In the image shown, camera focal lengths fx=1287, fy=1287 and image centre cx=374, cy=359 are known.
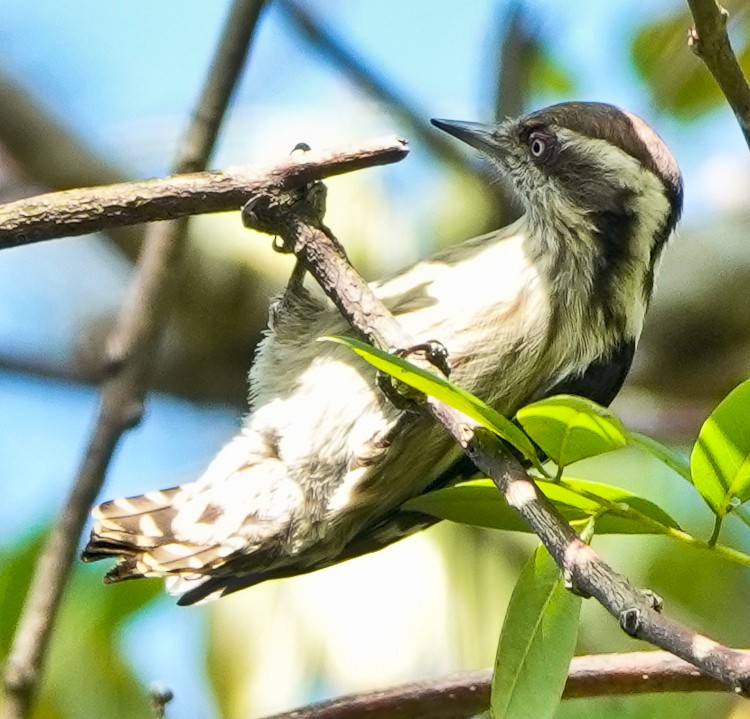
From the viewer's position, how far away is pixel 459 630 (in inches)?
170

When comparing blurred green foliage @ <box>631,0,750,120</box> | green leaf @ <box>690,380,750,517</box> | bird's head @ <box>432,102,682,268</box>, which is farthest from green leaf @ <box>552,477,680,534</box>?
blurred green foliage @ <box>631,0,750,120</box>

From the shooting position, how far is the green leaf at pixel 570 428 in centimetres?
195

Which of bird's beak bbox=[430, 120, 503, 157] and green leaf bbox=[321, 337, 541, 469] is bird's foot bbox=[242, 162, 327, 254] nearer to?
green leaf bbox=[321, 337, 541, 469]

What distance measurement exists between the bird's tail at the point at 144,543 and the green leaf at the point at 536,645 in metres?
1.25

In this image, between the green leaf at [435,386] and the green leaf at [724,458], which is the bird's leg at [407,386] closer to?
the green leaf at [435,386]

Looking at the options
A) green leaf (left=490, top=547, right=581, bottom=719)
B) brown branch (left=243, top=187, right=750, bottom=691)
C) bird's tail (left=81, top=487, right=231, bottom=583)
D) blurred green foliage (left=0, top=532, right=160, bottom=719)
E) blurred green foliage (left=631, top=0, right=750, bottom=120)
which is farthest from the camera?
blurred green foliage (left=631, top=0, right=750, bottom=120)

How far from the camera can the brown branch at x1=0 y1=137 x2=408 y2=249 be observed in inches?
83.7

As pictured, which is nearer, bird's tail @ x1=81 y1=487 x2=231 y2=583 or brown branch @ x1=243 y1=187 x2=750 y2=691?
brown branch @ x1=243 y1=187 x2=750 y2=691

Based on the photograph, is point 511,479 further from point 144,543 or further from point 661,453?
point 144,543

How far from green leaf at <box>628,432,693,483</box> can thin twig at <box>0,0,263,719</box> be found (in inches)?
51.2

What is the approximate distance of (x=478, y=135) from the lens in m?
3.69

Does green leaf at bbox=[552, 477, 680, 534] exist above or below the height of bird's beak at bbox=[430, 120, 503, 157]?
below

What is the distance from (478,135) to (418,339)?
0.80 m

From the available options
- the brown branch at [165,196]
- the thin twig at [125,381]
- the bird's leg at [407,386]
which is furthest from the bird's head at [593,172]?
the brown branch at [165,196]
